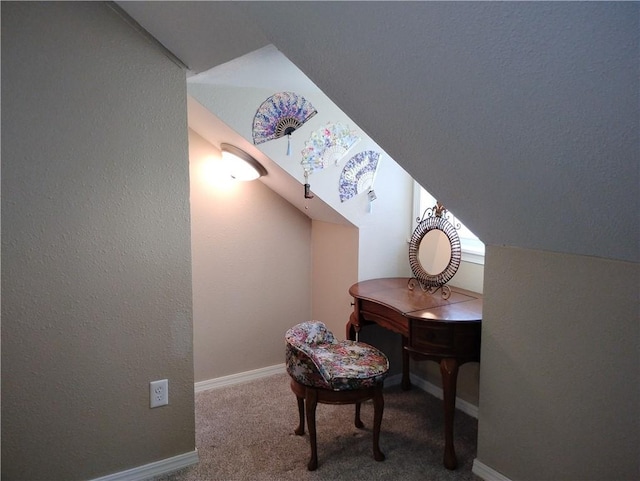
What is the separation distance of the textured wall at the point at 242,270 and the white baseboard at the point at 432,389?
0.74 metres

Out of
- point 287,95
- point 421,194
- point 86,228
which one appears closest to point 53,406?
point 86,228

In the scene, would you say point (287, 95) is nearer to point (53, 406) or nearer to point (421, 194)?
point (421, 194)

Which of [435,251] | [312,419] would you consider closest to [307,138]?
[435,251]

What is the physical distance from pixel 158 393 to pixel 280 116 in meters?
1.43

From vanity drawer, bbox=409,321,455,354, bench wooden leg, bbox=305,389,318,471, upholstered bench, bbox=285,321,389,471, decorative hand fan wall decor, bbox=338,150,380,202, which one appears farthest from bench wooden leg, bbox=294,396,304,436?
decorative hand fan wall decor, bbox=338,150,380,202

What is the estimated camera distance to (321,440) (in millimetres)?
2361

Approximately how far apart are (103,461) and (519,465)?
1.69m

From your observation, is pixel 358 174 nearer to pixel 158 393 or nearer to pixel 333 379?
pixel 333 379

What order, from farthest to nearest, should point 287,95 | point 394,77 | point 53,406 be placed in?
point 287,95 → point 53,406 → point 394,77

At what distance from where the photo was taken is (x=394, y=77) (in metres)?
1.36

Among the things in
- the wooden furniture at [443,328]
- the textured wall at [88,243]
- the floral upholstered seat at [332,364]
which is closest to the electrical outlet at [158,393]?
the textured wall at [88,243]

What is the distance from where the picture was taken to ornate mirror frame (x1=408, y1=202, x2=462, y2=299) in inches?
97.7

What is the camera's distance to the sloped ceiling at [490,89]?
3.21 feet

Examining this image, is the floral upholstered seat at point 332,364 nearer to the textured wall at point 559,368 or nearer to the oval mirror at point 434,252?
the textured wall at point 559,368
